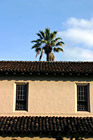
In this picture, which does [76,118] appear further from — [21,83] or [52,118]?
[21,83]

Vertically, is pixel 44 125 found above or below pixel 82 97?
below

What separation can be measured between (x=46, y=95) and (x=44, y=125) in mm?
2696

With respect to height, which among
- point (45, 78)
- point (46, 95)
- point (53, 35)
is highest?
point (53, 35)

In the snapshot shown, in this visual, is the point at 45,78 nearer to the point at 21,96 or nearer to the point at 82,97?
the point at 21,96

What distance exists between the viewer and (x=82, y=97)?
1617 cm

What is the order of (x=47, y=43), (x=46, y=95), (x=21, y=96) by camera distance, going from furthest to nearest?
1. (x=47, y=43)
2. (x=21, y=96)
3. (x=46, y=95)

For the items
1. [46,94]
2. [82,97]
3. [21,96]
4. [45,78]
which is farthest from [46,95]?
[82,97]

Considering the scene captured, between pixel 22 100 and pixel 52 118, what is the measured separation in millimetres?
2692

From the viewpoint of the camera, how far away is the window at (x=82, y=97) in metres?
16.0

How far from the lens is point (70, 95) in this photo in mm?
15914

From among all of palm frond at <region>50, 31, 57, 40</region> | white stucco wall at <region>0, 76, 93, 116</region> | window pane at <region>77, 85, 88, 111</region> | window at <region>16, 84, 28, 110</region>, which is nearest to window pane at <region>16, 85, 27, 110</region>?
window at <region>16, 84, 28, 110</region>

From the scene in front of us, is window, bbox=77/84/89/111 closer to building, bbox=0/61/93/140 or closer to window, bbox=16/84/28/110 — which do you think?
building, bbox=0/61/93/140

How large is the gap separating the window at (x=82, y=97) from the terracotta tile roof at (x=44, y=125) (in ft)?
3.43

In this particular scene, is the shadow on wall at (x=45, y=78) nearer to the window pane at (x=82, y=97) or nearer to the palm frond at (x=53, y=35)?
the window pane at (x=82, y=97)
